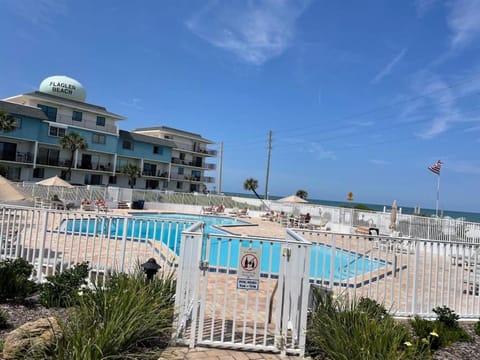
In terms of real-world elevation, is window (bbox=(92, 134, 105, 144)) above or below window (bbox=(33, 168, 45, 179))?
above

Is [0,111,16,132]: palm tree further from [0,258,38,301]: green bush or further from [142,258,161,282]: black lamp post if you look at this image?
[142,258,161,282]: black lamp post

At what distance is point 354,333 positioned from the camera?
346cm

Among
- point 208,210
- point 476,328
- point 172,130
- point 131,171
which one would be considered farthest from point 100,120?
point 476,328

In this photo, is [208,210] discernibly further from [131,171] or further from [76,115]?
[76,115]

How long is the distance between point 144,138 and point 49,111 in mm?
11701

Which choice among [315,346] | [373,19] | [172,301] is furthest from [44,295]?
[373,19]

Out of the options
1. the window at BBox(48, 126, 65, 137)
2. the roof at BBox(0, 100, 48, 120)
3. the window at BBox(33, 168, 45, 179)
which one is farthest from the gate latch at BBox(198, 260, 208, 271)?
the window at BBox(33, 168, 45, 179)

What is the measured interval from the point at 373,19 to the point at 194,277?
11318 mm

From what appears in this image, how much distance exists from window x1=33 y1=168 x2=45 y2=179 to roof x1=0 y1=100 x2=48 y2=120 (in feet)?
19.1

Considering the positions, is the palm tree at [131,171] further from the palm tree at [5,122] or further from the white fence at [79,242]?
the white fence at [79,242]

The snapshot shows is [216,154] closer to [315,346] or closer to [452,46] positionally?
[452,46]

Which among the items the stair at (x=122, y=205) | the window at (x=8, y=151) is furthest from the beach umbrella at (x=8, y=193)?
the window at (x=8, y=151)

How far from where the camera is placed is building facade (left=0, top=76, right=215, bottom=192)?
3281 cm

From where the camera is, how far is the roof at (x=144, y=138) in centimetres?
4266
